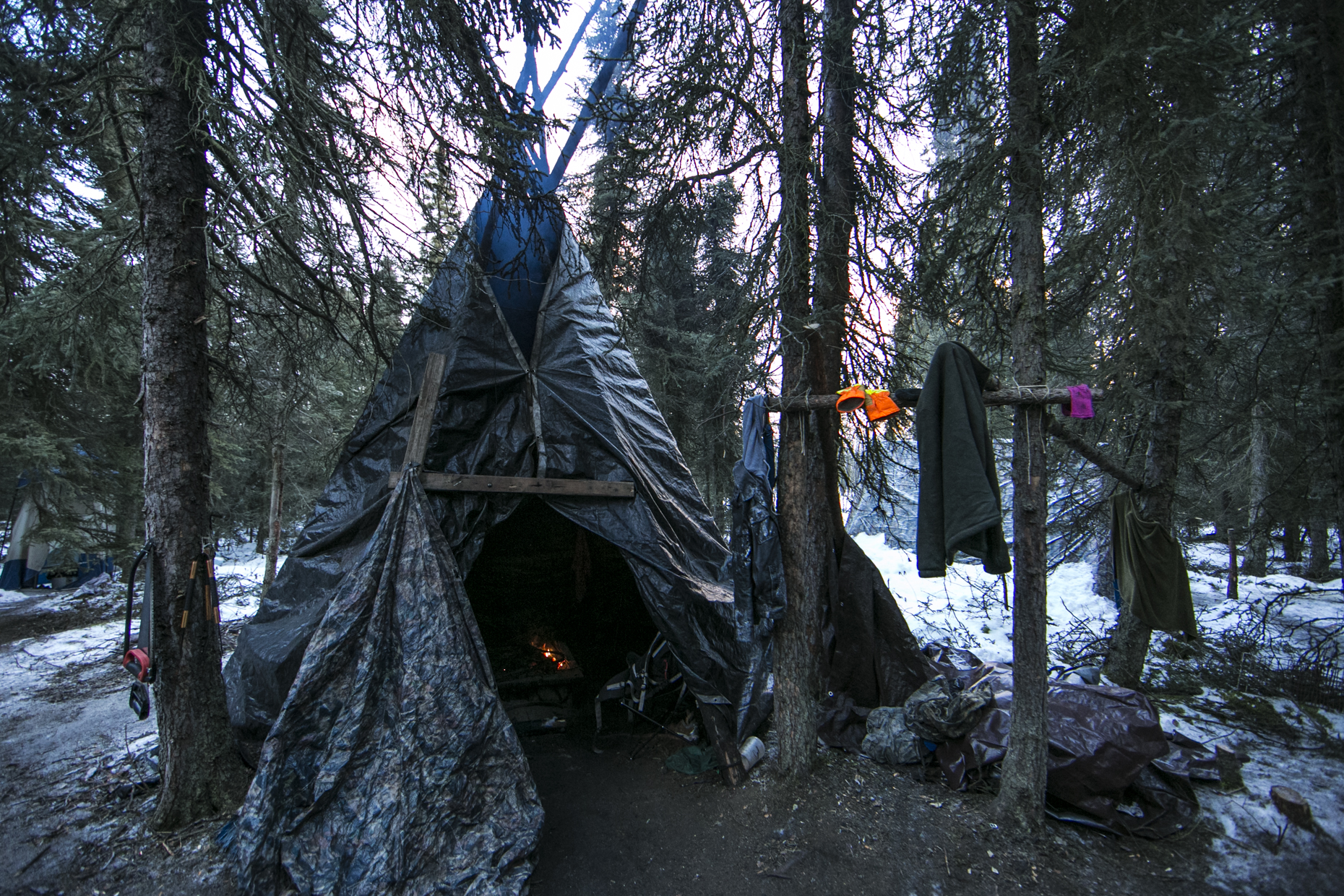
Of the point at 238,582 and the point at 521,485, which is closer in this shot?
the point at 521,485

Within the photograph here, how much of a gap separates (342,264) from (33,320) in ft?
18.4

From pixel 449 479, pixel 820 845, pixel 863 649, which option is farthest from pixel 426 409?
pixel 863 649

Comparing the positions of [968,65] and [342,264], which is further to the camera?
[968,65]

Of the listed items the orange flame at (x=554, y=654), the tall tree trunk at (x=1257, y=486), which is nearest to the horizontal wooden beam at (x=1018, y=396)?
the orange flame at (x=554, y=654)

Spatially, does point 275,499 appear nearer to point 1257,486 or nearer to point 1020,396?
point 1020,396

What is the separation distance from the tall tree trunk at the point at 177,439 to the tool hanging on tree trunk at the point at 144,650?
62mm

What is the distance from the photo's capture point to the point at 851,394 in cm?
360

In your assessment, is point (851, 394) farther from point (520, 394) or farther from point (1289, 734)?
point (1289, 734)

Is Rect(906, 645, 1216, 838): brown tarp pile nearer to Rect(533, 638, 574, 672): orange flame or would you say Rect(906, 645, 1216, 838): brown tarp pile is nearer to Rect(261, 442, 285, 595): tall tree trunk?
Rect(533, 638, 574, 672): orange flame

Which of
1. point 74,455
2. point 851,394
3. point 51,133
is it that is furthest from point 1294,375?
point 74,455

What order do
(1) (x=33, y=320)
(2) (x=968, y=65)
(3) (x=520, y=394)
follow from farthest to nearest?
(1) (x=33, y=320) → (3) (x=520, y=394) → (2) (x=968, y=65)

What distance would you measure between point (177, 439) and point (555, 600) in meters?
4.00

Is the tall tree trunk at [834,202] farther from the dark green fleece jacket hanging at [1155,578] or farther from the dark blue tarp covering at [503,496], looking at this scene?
the dark green fleece jacket hanging at [1155,578]

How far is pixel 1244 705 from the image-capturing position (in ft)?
16.1
